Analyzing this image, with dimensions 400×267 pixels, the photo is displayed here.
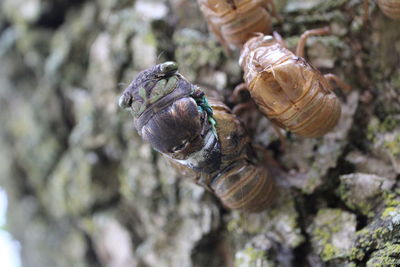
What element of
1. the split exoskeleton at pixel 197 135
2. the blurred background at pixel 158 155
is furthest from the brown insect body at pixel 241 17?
the split exoskeleton at pixel 197 135

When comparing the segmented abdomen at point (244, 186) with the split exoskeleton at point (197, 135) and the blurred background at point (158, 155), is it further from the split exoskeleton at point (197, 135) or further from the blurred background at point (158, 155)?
the blurred background at point (158, 155)

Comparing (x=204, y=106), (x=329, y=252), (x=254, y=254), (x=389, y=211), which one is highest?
(x=204, y=106)

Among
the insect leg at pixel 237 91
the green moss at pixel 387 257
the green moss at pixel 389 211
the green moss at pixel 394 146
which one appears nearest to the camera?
the green moss at pixel 387 257

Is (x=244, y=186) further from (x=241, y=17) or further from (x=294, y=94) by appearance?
(x=241, y=17)

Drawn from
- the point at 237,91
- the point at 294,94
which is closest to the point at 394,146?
the point at 294,94

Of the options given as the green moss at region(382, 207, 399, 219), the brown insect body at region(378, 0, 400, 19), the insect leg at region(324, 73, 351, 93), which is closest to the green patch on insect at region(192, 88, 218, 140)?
the insect leg at region(324, 73, 351, 93)

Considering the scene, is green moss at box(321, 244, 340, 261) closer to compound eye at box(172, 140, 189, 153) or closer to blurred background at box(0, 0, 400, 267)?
blurred background at box(0, 0, 400, 267)
